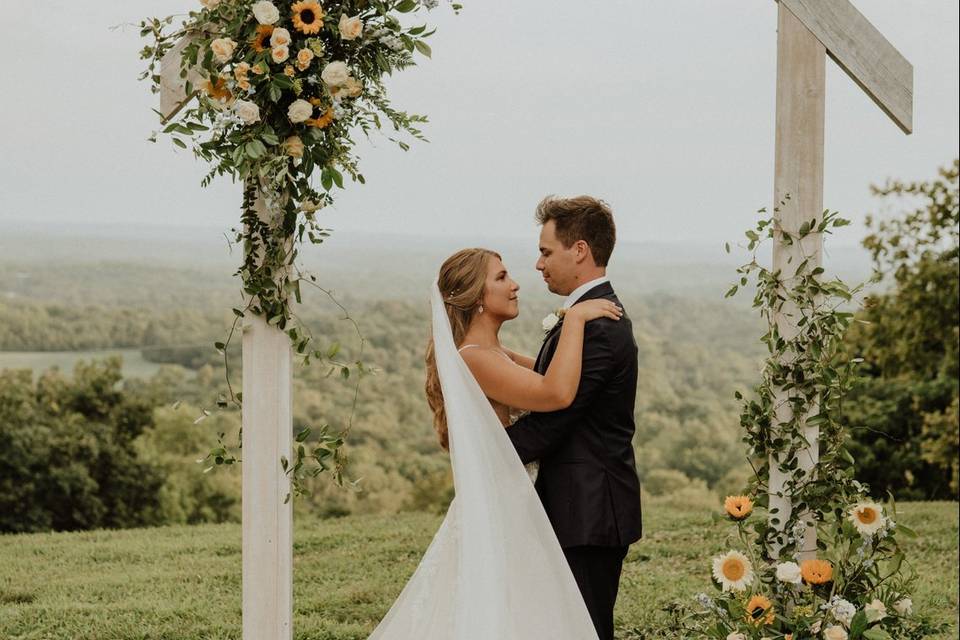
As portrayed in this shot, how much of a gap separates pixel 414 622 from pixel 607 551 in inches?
27.7

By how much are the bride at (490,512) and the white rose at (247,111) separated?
842 mm

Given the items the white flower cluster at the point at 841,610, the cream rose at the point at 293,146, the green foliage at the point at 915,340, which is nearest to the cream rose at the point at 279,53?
the cream rose at the point at 293,146

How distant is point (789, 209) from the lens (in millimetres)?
3492

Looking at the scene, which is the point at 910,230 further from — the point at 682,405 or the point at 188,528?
the point at 188,528

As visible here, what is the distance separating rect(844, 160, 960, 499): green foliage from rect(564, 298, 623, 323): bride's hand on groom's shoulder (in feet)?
21.9

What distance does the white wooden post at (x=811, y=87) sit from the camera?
3.46m

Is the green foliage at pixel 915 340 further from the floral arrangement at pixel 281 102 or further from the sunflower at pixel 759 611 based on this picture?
the floral arrangement at pixel 281 102

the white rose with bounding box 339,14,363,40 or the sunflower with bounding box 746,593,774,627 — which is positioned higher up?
the white rose with bounding box 339,14,363,40

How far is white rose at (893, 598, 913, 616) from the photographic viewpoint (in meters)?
3.63

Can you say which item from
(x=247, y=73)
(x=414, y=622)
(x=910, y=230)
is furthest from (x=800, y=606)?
(x=910, y=230)

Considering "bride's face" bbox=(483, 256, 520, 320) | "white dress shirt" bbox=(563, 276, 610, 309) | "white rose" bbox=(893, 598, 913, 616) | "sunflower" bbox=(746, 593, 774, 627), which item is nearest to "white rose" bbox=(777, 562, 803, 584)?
"sunflower" bbox=(746, 593, 774, 627)

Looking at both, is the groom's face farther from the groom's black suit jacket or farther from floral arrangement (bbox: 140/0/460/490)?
floral arrangement (bbox: 140/0/460/490)

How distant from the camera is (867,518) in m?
3.54

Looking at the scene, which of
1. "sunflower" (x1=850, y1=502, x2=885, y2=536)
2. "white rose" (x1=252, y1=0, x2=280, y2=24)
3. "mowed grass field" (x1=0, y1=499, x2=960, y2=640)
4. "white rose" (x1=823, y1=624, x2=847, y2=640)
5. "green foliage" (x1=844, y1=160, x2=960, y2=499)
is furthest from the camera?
"green foliage" (x1=844, y1=160, x2=960, y2=499)
